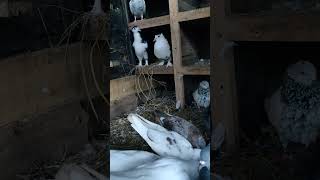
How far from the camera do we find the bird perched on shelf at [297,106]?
2.60 feet

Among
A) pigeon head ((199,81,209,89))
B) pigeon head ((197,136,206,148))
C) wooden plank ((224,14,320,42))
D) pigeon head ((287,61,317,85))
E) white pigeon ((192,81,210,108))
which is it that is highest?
wooden plank ((224,14,320,42))

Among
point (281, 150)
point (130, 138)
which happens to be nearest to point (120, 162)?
point (130, 138)

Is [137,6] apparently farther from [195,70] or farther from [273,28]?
[273,28]

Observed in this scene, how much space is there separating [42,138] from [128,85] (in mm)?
211

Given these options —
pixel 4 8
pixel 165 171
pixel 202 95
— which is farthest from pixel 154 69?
pixel 4 8

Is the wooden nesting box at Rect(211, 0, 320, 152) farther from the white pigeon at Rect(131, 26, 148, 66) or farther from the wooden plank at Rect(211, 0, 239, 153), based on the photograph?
the white pigeon at Rect(131, 26, 148, 66)

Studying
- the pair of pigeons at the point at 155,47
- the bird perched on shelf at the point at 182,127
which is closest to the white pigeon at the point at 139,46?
the pair of pigeons at the point at 155,47

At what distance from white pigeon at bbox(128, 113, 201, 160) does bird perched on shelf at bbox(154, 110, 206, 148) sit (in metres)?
0.01

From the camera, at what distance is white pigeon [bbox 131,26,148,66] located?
2.98 ft

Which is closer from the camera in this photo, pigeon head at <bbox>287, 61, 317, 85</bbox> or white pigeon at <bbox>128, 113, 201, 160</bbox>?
pigeon head at <bbox>287, 61, 317, 85</bbox>

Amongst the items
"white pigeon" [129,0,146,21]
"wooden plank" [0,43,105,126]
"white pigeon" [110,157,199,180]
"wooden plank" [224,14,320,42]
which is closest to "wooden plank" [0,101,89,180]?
"wooden plank" [0,43,105,126]

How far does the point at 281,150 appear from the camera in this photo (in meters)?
0.84

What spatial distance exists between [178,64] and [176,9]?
0.38 feet

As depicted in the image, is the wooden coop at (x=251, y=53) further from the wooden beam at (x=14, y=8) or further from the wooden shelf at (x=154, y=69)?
the wooden beam at (x=14, y=8)
